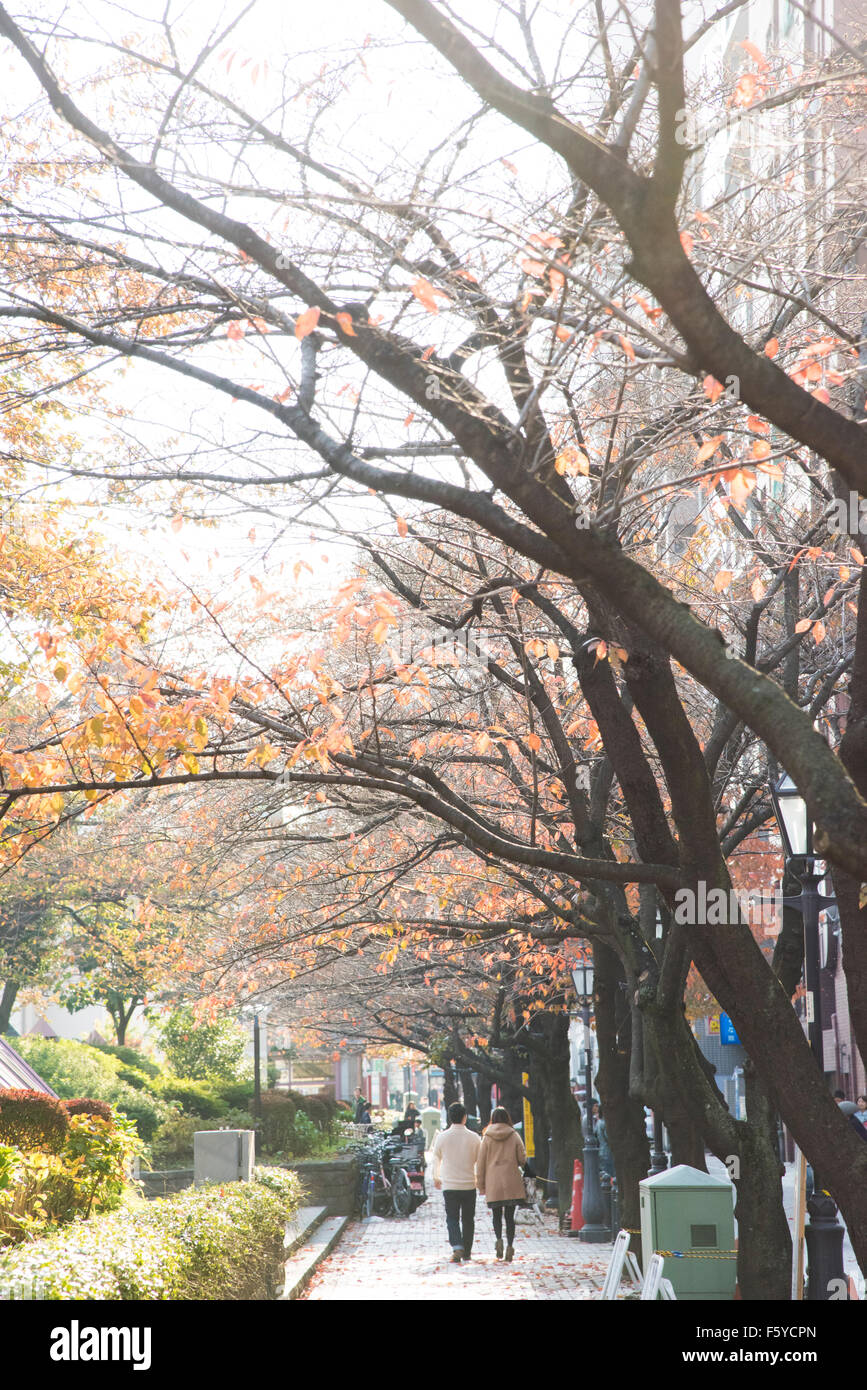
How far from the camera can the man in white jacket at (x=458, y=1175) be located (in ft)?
51.3

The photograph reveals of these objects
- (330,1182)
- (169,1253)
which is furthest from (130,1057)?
(169,1253)

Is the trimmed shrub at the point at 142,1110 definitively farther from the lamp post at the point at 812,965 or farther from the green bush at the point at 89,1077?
the lamp post at the point at 812,965

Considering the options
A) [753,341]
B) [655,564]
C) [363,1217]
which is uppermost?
[753,341]

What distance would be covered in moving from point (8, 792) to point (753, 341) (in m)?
5.26

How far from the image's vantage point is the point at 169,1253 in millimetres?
7652

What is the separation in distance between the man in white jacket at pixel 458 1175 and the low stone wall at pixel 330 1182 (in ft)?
19.1

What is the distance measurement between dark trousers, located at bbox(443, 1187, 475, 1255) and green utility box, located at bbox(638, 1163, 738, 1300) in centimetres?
672

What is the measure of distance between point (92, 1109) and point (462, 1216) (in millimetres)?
5587

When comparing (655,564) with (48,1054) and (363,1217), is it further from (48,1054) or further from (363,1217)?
(48,1054)

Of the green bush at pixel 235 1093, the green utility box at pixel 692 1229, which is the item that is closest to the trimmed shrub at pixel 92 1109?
the green utility box at pixel 692 1229

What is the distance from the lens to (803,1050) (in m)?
6.27
